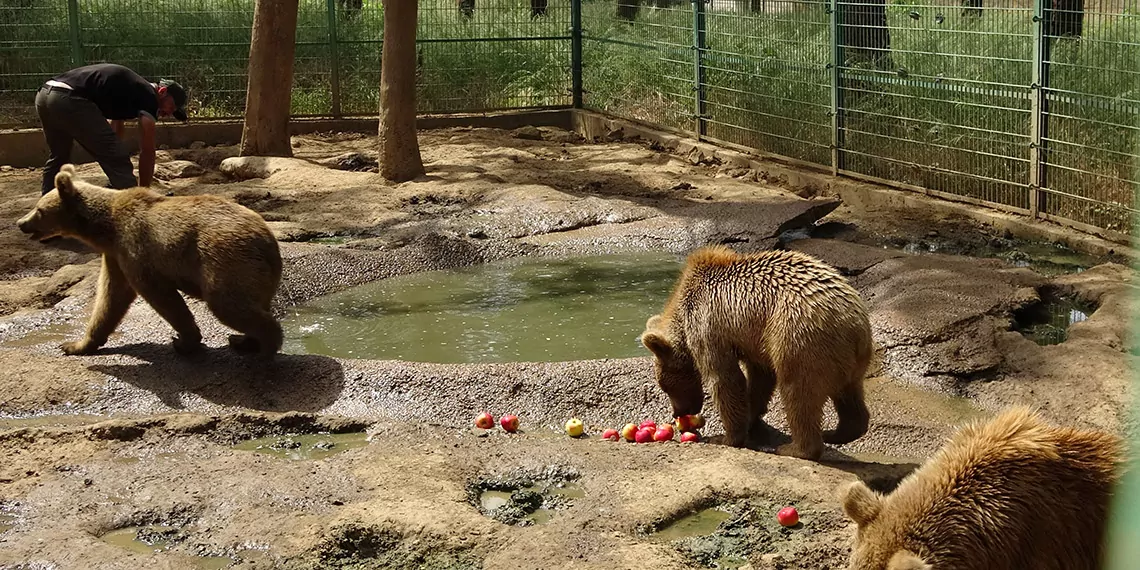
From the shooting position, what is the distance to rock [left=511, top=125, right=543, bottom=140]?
18.4m

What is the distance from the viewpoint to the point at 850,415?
6.79 metres

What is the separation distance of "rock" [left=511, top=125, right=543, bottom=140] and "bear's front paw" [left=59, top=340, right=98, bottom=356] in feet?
33.7

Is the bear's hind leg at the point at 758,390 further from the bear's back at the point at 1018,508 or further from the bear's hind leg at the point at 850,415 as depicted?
the bear's back at the point at 1018,508

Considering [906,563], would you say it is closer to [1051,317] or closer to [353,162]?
[1051,317]

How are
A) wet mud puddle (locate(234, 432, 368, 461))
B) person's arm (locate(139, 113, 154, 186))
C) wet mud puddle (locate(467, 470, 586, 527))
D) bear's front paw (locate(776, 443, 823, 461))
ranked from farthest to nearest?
person's arm (locate(139, 113, 154, 186))
wet mud puddle (locate(234, 432, 368, 461))
bear's front paw (locate(776, 443, 823, 461))
wet mud puddle (locate(467, 470, 586, 527))

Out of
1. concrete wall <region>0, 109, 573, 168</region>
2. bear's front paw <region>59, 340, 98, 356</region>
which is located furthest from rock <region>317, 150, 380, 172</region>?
bear's front paw <region>59, 340, 98, 356</region>

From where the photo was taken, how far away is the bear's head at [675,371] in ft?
23.5

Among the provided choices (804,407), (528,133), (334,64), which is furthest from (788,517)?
(334,64)

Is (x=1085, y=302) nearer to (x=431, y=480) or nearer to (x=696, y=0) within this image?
(x=431, y=480)

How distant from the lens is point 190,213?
27.6ft

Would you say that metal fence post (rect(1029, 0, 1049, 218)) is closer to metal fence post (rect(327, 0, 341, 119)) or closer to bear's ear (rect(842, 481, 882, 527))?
bear's ear (rect(842, 481, 882, 527))

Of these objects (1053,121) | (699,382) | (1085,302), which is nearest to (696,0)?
(1053,121)

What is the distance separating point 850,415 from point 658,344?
1.07 m

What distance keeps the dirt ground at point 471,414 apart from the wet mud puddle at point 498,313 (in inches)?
11.0
